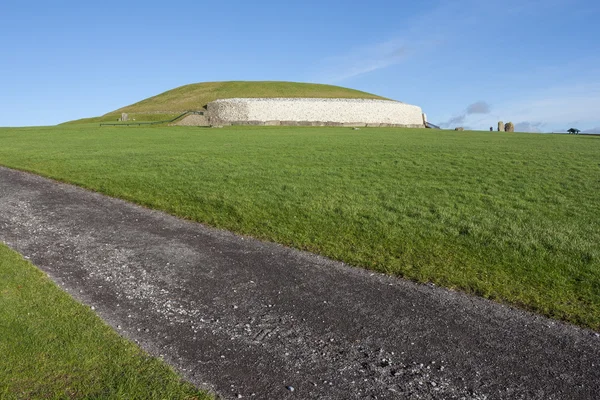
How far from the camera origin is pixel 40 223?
42.2 ft

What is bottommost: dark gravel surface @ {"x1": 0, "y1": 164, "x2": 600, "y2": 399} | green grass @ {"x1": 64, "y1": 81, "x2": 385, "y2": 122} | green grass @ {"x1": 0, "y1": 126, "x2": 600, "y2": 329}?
dark gravel surface @ {"x1": 0, "y1": 164, "x2": 600, "y2": 399}

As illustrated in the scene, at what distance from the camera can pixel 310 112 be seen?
267 ft

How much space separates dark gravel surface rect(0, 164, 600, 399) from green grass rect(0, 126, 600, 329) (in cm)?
105

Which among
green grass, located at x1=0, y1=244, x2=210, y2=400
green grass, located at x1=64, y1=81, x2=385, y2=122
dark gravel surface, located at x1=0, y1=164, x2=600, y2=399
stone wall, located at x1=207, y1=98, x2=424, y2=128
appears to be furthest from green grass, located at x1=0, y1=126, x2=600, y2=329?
green grass, located at x1=64, y1=81, x2=385, y2=122

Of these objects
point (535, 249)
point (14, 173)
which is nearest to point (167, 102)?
point (14, 173)

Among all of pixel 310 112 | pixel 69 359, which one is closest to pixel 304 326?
pixel 69 359

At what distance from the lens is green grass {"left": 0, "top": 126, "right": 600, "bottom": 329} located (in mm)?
9594

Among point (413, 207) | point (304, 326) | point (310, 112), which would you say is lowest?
point (304, 326)

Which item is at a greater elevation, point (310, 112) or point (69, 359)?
point (310, 112)

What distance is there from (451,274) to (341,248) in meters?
2.62

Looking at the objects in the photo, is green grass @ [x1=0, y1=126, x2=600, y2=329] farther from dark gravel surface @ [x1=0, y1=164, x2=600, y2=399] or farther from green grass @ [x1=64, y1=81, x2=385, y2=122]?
green grass @ [x1=64, y1=81, x2=385, y2=122]

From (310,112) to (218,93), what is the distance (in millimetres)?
22399

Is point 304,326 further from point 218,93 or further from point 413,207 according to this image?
point 218,93

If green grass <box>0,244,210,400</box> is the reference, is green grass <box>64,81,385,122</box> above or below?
above
